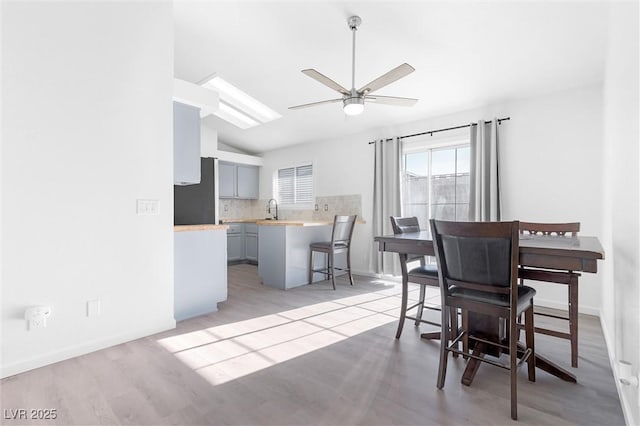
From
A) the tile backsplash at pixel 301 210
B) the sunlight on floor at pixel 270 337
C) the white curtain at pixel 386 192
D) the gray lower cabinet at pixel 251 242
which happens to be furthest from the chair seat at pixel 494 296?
the gray lower cabinet at pixel 251 242

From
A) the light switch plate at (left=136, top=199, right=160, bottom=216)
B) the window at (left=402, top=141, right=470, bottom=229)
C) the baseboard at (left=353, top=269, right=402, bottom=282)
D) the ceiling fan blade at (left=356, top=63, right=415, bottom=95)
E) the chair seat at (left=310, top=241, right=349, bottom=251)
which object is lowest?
the baseboard at (left=353, top=269, right=402, bottom=282)

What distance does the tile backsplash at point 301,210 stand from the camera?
5293mm

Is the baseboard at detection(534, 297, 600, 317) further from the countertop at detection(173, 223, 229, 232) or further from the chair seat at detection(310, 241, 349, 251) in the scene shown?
the countertop at detection(173, 223, 229, 232)

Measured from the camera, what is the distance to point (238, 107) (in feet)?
16.9

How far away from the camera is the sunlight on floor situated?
2.06m

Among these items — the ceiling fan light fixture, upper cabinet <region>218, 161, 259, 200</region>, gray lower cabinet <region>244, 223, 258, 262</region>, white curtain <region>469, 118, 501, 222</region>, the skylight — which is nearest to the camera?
the ceiling fan light fixture

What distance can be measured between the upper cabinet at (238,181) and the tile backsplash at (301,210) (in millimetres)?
294

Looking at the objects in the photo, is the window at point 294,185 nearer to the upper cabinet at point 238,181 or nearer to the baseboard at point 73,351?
the upper cabinet at point 238,181

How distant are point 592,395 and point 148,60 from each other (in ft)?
12.5

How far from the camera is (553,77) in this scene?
10.3 ft

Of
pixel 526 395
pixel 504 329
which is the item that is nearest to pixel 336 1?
pixel 504 329

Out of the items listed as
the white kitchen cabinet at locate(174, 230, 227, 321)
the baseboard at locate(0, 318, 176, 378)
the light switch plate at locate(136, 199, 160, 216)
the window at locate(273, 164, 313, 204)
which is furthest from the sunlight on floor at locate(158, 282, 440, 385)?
the window at locate(273, 164, 313, 204)

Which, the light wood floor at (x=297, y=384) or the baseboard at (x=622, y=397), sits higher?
the baseboard at (x=622, y=397)

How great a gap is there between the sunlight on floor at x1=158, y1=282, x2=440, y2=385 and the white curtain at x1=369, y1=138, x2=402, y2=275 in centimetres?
127
